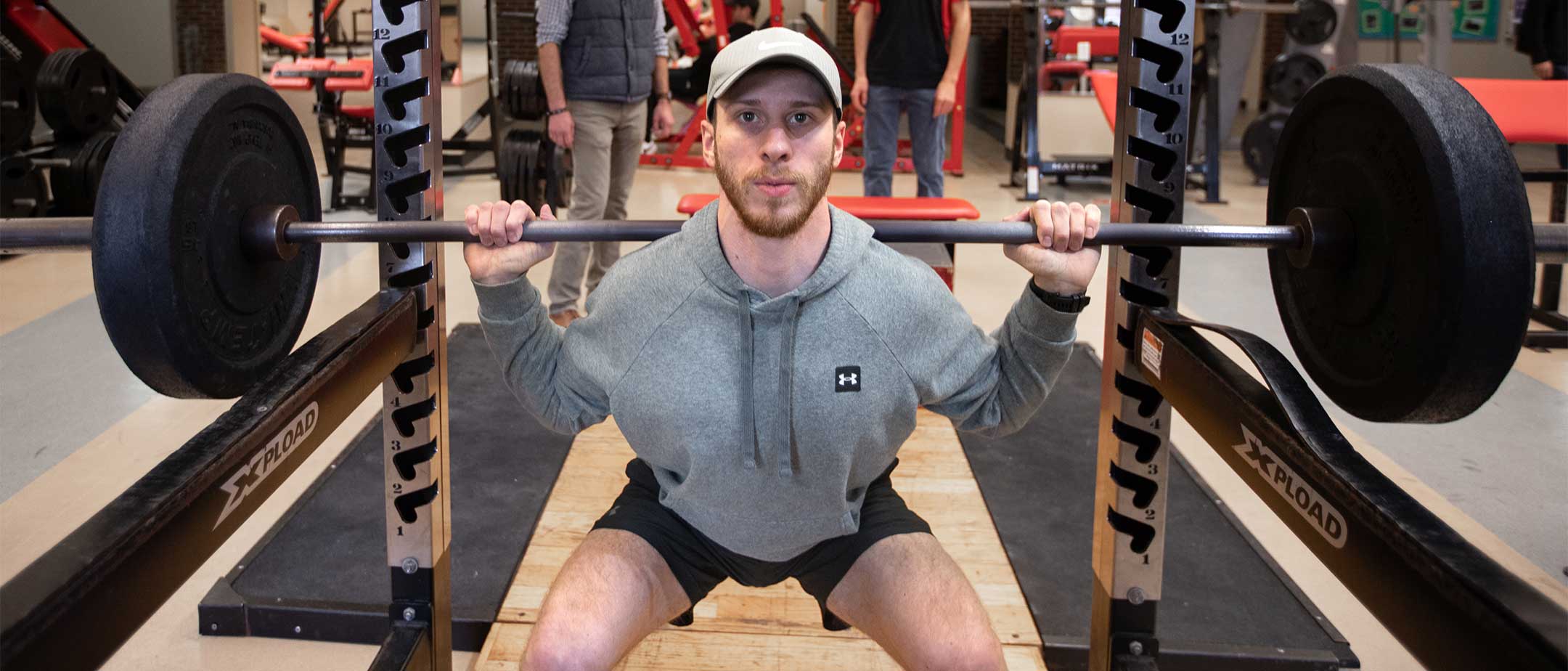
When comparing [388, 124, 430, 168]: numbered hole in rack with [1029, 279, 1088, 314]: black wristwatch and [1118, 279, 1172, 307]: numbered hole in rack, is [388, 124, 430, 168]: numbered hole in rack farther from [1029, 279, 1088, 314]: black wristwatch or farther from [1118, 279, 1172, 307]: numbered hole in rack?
[1118, 279, 1172, 307]: numbered hole in rack

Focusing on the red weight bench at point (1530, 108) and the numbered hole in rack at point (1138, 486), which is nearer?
the numbered hole in rack at point (1138, 486)

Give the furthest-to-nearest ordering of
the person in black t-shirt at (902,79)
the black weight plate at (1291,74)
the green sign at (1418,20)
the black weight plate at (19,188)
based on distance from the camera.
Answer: the green sign at (1418,20) < the black weight plate at (1291,74) < the black weight plate at (19,188) < the person in black t-shirt at (902,79)

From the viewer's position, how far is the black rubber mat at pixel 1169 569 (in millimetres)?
2332

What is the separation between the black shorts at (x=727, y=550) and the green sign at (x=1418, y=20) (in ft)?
20.9

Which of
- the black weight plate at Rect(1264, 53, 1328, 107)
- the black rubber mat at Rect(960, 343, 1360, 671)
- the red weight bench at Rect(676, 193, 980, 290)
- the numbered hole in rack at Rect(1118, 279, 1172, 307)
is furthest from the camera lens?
the black weight plate at Rect(1264, 53, 1328, 107)

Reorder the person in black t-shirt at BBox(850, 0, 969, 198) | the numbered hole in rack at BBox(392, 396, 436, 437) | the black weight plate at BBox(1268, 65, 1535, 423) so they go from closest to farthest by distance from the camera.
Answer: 1. the black weight plate at BBox(1268, 65, 1535, 423)
2. the numbered hole in rack at BBox(392, 396, 436, 437)
3. the person in black t-shirt at BBox(850, 0, 969, 198)

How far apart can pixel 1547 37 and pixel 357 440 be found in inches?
219

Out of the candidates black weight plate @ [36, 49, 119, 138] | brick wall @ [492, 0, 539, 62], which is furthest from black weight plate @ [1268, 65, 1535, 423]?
brick wall @ [492, 0, 539, 62]

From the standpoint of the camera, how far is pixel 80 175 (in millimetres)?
5359

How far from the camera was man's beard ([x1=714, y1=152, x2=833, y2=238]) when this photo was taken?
5.28 ft

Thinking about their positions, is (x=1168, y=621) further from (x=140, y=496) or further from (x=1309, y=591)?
(x=140, y=496)

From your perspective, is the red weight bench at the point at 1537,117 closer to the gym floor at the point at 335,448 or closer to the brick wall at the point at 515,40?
the gym floor at the point at 335,448

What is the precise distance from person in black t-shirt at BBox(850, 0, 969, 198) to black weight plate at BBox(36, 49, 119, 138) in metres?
3.38

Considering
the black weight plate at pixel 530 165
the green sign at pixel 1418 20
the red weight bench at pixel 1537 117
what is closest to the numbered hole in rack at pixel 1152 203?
the red weight bench at pixel 1537 117
